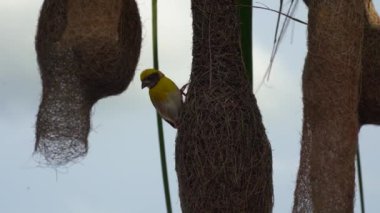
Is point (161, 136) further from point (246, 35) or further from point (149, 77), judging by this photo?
point (246, 35)

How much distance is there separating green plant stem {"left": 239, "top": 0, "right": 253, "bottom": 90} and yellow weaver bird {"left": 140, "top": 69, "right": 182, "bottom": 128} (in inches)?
11.7

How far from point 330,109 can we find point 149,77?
25.2 inches

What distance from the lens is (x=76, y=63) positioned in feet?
8.71

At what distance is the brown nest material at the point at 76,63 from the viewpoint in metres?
2.62

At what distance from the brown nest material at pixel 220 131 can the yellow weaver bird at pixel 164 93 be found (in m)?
0.23

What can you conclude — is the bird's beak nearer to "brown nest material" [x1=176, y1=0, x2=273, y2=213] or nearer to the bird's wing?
the bird's wing

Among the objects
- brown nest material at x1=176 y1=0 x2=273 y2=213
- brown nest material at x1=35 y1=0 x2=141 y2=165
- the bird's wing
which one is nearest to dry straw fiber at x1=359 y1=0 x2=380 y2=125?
brown nest material at x1=176 y1=0 x2=273 y2=213

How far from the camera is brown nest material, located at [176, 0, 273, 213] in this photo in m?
2.22

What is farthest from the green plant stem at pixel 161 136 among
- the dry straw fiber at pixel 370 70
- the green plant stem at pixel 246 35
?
the dry straw fiber at pixel 370 70

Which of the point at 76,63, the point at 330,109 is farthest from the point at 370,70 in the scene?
the point at 76,63

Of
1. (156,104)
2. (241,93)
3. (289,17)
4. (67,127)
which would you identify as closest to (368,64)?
(289,17)

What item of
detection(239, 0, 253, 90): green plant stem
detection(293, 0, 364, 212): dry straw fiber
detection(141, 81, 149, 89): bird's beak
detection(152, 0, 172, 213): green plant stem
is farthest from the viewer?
detection(141, 81, 149, 89): bird's beak

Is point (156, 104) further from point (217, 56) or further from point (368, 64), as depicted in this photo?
point (368, 64)

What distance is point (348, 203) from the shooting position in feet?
7.21
